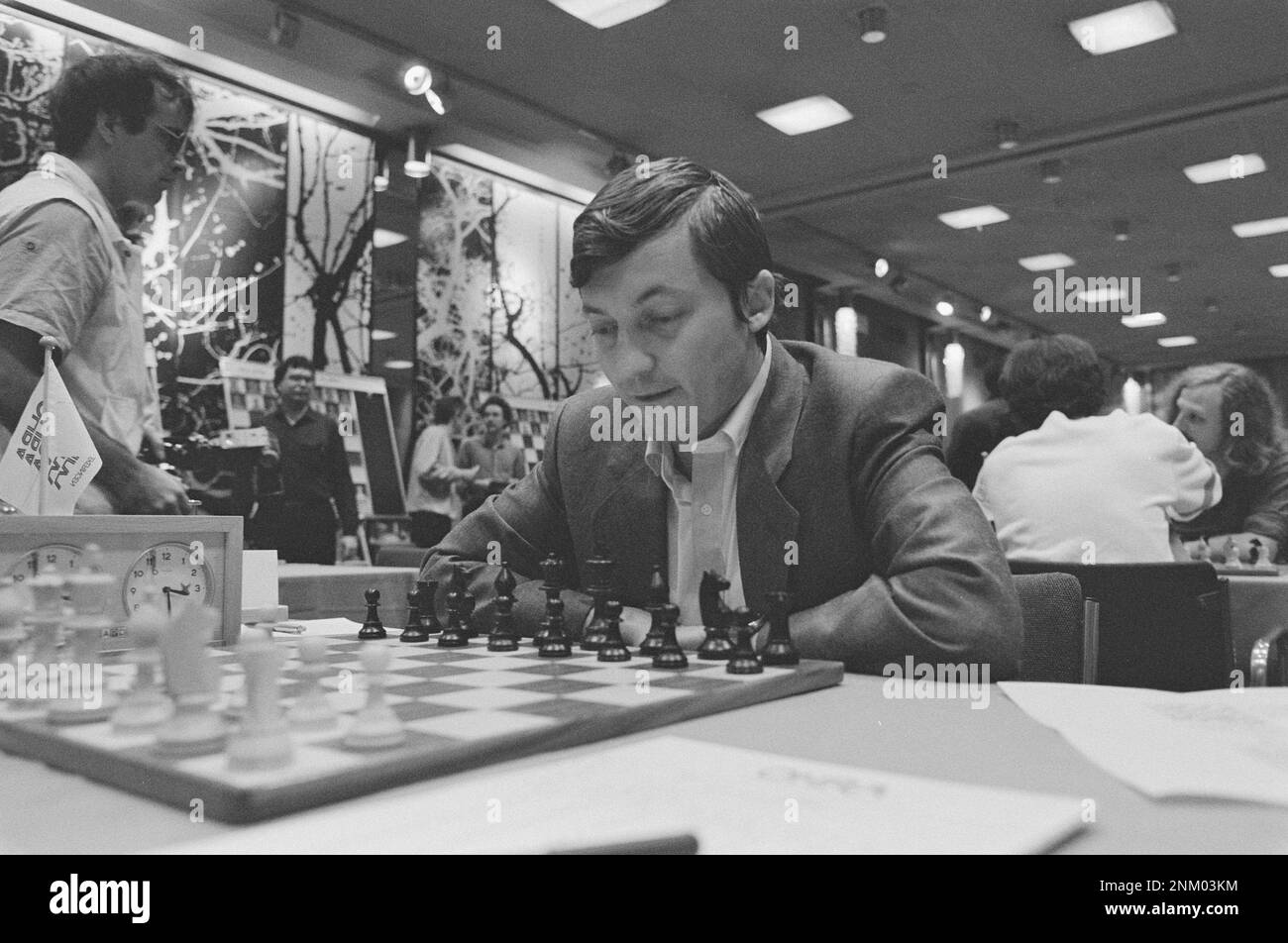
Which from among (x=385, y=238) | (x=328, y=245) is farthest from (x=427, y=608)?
(x=385, y=238)

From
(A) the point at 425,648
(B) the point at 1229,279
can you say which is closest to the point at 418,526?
(A) the point at 425,648

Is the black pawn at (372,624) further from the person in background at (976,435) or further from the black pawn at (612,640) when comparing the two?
the person in background at (976,435)

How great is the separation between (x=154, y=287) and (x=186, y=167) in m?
0.75

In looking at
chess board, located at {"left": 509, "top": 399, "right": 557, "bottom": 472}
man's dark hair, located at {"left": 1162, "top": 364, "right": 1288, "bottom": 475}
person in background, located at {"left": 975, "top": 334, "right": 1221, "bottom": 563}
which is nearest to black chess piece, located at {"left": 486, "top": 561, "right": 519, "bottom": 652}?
person in background, located at {"left": 975, "top": 334, "right": 1221, "bottom": 563}

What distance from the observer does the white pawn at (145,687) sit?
0.76 metres

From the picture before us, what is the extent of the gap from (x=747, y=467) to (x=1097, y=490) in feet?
4.96

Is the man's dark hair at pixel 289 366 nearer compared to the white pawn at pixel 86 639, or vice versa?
the white pawn at pixel 86 639

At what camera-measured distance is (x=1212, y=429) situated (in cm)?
412

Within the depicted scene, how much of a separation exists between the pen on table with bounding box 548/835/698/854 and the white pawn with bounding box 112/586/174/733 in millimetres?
387

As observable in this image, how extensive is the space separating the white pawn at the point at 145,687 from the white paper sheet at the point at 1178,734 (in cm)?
73

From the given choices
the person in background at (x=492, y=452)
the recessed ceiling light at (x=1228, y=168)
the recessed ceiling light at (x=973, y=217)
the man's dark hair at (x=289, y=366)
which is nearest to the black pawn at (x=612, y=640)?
the man's dark hair at (x=289, y=366)

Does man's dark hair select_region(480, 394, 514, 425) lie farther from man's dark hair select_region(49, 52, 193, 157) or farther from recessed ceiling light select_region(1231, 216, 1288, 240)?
recessed ceiling light select_region(1231, 216, 1288, 240)

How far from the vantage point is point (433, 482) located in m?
7.02

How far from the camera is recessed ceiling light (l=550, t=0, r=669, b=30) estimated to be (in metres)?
5.25
